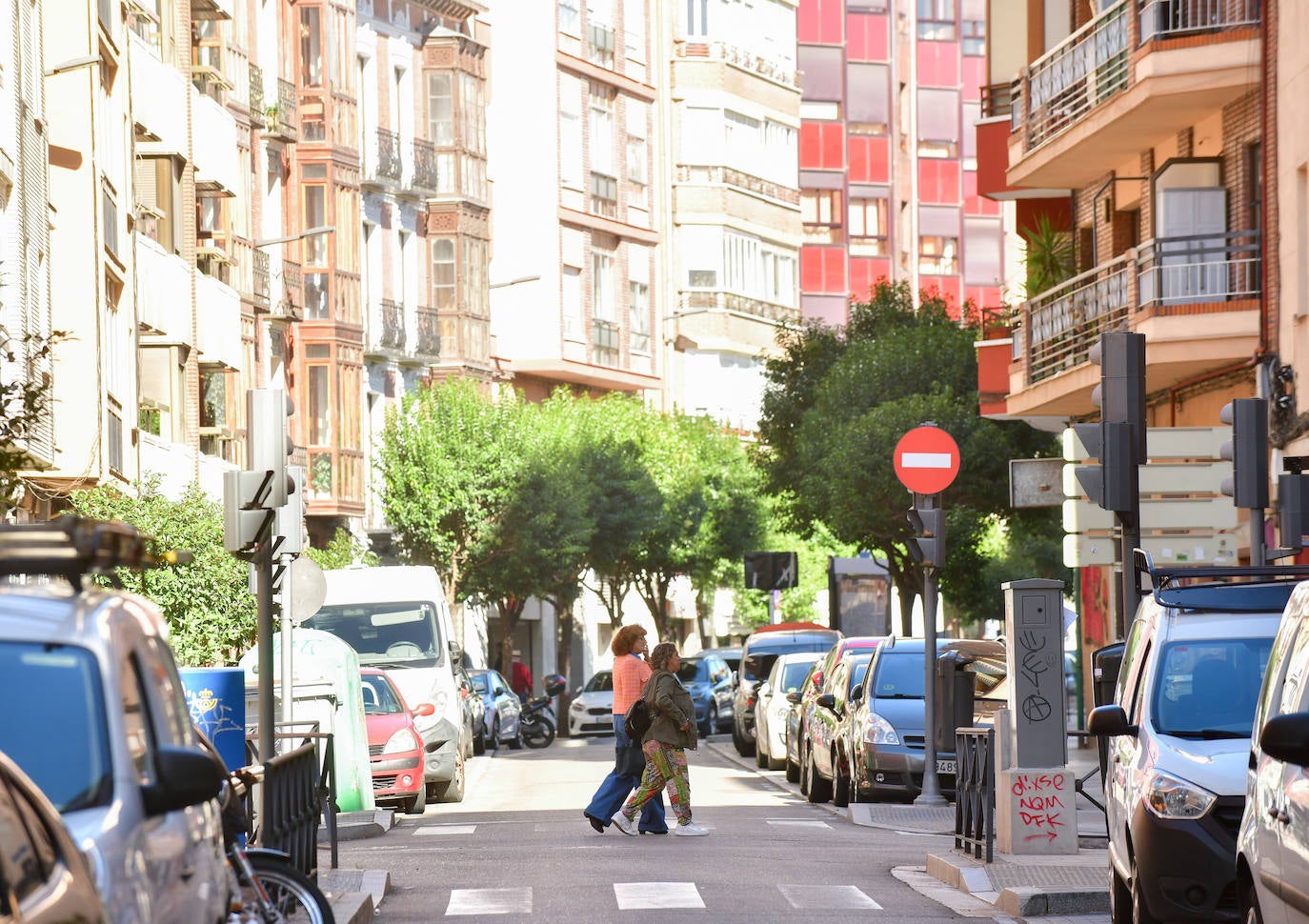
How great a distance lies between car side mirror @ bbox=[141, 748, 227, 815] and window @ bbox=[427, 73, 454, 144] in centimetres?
5955

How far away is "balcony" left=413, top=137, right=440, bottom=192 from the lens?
64938 millimetres

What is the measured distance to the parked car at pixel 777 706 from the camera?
119ft

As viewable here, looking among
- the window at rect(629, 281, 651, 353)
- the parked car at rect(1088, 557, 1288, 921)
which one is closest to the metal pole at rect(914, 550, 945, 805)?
the parked car at rect(1088, 557, 1288, 921)

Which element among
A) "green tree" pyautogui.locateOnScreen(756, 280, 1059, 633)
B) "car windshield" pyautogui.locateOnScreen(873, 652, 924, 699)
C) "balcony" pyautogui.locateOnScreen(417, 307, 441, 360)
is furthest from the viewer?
"balcony" pyautogui.locateOnScreen(417, 307, 441, 360)

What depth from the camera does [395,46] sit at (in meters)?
65.0

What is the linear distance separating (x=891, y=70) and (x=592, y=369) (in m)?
37.2

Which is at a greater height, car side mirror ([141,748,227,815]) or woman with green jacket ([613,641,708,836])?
car side mirror ([141,748,227,815])

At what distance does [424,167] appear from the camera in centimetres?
6531

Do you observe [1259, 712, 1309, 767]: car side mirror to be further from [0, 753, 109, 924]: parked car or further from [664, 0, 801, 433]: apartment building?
[664, 0, 801, 433]: apartment building

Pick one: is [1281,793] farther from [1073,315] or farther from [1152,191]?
[1073,315]

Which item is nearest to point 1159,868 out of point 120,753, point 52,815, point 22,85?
point 120,753

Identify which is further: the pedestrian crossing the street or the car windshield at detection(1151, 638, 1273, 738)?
the pedestrian crossing the street

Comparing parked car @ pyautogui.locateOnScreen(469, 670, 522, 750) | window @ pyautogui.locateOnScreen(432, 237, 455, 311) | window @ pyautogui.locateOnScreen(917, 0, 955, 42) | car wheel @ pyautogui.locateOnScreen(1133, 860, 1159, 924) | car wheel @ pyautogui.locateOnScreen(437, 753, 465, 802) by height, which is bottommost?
parked car @ pyautogui.locateOnScreen(469, 670, 522, 750)

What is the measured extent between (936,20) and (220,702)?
102021 mm
